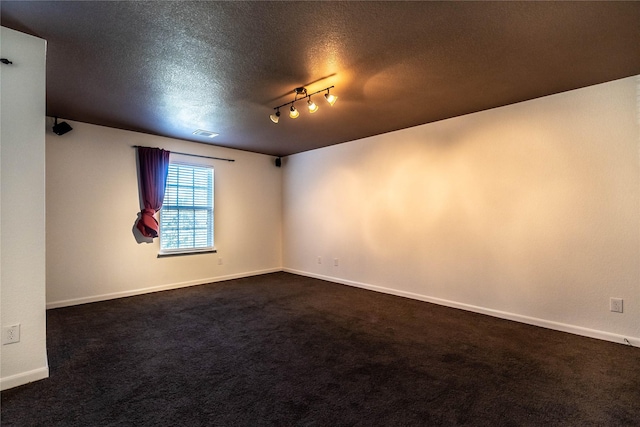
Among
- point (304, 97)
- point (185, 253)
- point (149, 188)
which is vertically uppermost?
point (304, 97)

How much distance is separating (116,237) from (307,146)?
3.33 metres

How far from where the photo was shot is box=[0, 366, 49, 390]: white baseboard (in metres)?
2.01

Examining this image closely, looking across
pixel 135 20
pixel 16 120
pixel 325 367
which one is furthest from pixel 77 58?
pixel 325 367

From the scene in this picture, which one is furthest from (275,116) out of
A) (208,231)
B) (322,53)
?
(208,231)

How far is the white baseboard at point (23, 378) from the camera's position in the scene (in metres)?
2.01

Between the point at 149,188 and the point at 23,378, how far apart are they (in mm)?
2890

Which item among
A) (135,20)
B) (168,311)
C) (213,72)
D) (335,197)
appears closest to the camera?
(135,20)

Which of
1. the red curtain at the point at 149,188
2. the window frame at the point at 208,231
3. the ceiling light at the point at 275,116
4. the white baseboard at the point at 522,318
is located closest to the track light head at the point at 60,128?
the red curtain at the point at 149,188

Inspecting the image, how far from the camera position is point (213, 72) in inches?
104

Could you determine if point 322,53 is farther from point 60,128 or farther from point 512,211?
point 60,128

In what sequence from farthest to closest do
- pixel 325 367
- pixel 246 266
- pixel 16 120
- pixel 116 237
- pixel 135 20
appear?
pixel 246 266
pixel 116 237
pixel 325 367
pixel 16 120
pixel 135 20

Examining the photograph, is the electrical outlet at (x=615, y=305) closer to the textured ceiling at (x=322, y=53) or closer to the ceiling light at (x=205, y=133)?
the textured ceiling at (x=322, y=53)

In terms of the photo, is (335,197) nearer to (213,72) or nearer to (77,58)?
(213,72)

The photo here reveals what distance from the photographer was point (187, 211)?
5.06 meters
